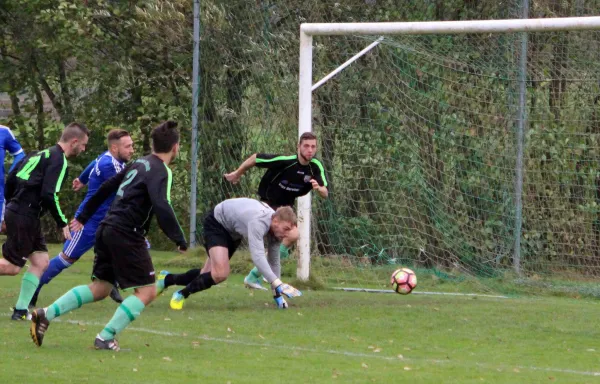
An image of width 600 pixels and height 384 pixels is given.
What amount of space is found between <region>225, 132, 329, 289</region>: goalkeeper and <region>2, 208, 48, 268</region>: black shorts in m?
2.57

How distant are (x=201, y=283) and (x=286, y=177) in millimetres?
1999

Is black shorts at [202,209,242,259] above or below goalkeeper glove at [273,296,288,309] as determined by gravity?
above

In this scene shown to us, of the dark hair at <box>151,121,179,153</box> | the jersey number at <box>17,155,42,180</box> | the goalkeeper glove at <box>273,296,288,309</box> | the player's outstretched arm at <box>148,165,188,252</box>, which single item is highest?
the dark hair at <box>151,121,179,153</box>

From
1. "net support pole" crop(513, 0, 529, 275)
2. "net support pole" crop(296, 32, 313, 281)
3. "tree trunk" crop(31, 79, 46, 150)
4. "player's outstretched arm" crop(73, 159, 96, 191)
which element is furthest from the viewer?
"tree trunk" crop(31, 79, 46, 150)

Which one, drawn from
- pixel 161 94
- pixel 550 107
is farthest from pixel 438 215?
pixel 161 94

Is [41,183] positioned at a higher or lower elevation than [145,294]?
higher

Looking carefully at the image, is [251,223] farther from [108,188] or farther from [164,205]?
[164,205]

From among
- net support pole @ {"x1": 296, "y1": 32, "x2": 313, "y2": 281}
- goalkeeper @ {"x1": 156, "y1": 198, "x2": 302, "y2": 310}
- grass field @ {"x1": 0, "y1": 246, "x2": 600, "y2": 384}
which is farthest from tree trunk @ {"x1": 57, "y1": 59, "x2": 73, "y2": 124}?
goalkeeper @ {"x1": 156, "y1": 198, "x2": 302, "y2": 310}

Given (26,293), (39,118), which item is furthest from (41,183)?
(39,118)

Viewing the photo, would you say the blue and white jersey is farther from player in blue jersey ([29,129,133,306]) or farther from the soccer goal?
the soccer goal

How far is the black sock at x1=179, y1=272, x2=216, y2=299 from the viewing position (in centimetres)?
1040

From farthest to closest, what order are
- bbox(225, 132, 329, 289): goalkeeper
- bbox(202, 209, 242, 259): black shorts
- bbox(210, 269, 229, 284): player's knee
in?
1. bbox(225, 132, 329, 289): goalkeeper
2. bbox(202, 209, 242, 259): black shorts
3. bbox(210, 269, 229, 284): player's knee

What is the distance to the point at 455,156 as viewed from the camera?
1358cm

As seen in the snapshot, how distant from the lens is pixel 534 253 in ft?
43.2
